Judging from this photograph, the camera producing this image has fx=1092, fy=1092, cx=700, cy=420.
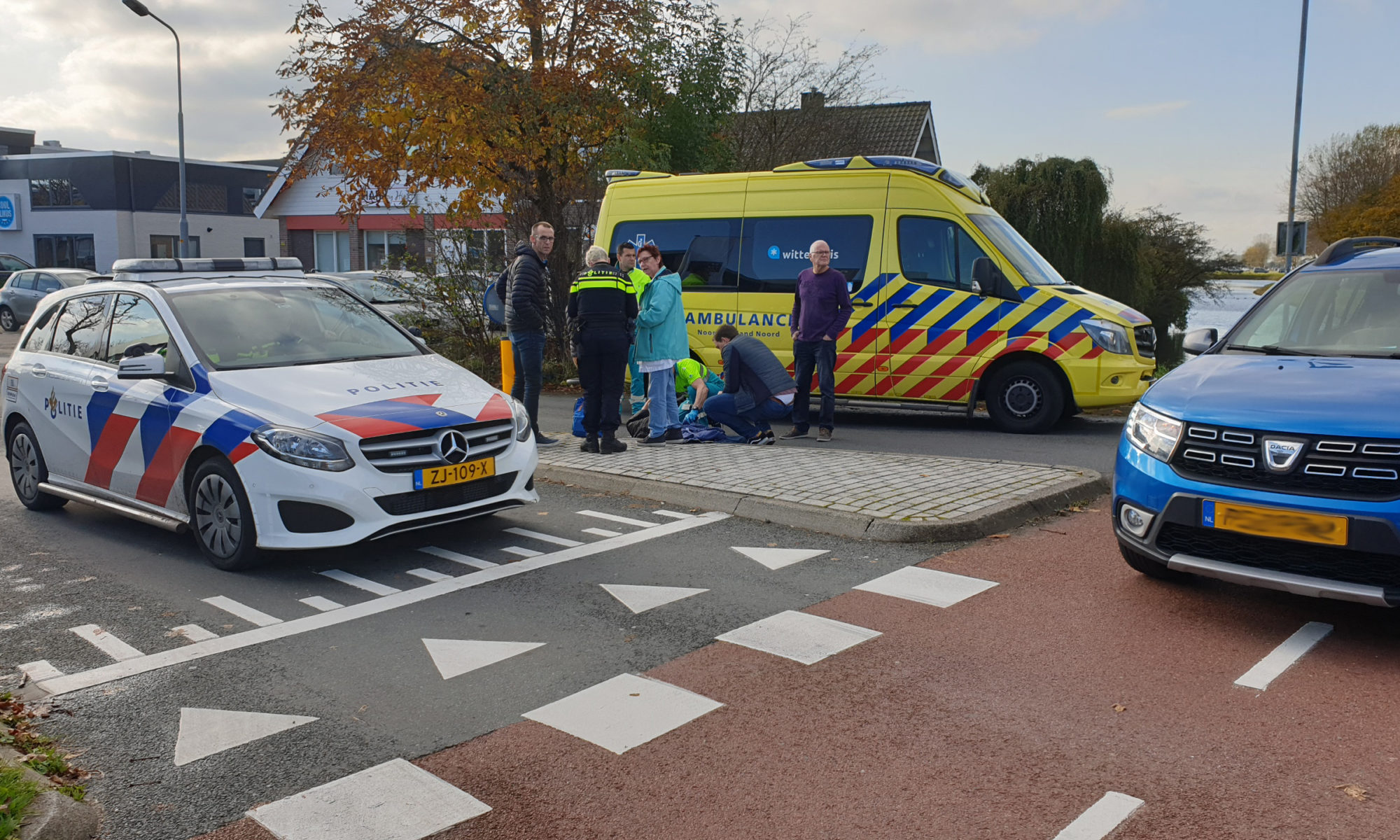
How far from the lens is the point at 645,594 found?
5570 mm

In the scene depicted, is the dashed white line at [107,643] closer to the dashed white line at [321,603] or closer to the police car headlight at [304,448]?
the dashed white line at [321,603]

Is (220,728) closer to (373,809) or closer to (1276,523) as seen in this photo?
(373,809)

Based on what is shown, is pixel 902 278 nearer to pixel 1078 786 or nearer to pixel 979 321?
pixel 979 321

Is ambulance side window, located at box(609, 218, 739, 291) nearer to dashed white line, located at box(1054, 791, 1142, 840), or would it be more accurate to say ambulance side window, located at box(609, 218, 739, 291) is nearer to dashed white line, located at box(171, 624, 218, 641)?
dashed white line, located at box(171, 624, 218, 641)

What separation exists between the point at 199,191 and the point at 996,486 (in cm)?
5238

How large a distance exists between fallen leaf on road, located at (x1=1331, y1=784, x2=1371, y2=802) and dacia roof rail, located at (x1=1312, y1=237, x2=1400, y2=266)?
3.65 meters

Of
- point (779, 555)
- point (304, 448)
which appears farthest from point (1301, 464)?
point (304, 448)

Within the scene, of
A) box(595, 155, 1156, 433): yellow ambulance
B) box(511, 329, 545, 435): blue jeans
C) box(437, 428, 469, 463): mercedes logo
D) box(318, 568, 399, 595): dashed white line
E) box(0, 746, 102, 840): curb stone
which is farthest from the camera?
box(595, 155, 1156, 433): yellow ambulance

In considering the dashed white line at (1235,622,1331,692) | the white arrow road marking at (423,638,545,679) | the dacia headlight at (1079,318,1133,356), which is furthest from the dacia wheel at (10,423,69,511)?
the dacia headlight at (1079,318,1133,356)

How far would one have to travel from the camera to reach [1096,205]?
24406 millimetres

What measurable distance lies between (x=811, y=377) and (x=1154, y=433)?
19.5 ft

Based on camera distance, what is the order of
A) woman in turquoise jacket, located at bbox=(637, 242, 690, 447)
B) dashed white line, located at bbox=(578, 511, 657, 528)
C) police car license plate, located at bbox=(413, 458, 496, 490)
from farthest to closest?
woman in turquoise jacket, located at bbox=(637, 242, 690, 447), dashed white line, located at bbox=(578, 511, 657, 528), police car license plate, located at bbox=(413, 458, 496, 490)

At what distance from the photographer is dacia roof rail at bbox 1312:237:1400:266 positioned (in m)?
6.17

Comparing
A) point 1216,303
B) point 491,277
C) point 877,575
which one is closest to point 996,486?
point 877,575
